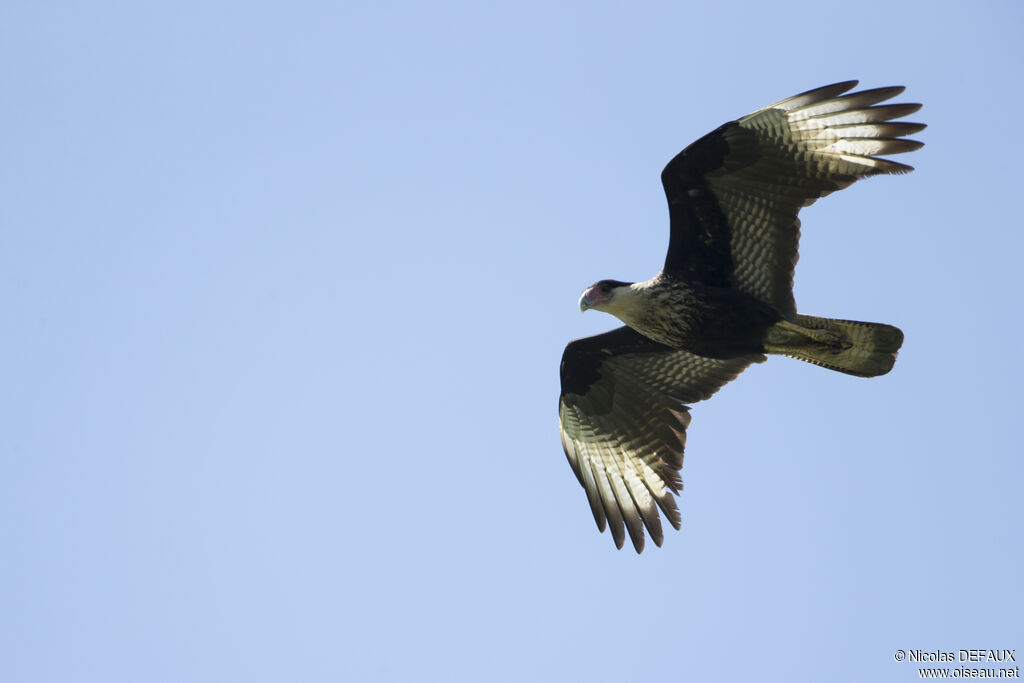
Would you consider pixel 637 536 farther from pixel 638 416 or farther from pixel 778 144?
pixel 778 144

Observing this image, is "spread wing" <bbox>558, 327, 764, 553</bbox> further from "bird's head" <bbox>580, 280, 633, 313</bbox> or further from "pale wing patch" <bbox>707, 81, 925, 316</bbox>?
"pale wing patch" <bbox>707, 81, 925, 316</bbox>

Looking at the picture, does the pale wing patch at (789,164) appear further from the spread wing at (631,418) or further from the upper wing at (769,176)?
the spread wing at (631,418)

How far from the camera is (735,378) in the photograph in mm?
9039

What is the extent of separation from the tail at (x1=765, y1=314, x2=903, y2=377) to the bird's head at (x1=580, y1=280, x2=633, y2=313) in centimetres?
119

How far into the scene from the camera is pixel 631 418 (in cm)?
934

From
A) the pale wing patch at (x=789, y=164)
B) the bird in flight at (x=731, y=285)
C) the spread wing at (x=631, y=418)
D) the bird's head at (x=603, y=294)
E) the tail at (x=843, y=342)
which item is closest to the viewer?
the pale wing patch at (x=789, y=164)

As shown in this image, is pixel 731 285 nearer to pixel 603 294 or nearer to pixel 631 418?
pixel 603 294

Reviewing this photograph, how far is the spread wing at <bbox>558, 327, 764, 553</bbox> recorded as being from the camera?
8992 mm

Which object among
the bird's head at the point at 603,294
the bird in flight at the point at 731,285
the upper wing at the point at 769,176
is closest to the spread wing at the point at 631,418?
the bird in flight at the point at 731,285

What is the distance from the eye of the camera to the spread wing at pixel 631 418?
8992 mm

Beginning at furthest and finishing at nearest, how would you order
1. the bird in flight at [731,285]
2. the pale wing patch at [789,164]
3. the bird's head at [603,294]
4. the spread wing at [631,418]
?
1. the spread wing at [631,418]
2. the bird's head at [603,294]
3. the bird in flight at [731,285]
4. the pale wing patch at [789,164]

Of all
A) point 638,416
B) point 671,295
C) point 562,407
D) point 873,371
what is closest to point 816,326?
point 873,371

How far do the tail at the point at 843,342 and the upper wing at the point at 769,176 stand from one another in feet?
0.56

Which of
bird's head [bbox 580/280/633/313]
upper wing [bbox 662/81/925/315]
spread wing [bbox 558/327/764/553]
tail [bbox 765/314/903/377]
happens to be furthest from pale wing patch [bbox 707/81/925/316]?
spread wing [bbox 558/327/764/553]
